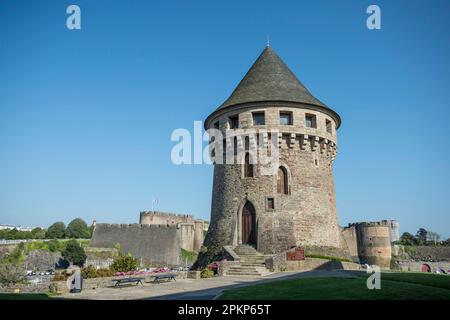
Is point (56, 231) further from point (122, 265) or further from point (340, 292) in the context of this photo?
point (340, 292)

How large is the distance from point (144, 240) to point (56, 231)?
38146 mm

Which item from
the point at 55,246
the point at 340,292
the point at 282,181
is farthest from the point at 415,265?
the point at 55,246

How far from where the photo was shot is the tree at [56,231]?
274ft

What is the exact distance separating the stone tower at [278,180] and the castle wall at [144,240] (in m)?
32.1

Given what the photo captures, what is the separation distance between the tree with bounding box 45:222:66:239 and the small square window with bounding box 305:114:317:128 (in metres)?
75.0

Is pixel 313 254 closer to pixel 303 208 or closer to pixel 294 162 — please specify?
pixel 303 208

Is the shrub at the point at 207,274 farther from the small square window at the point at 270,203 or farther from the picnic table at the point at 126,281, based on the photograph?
the small square window at the point at 270,203

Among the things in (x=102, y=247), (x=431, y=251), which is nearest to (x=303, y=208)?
(x=102, y=247)

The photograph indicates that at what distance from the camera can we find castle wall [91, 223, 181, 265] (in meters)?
55.5

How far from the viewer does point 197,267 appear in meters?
24.2

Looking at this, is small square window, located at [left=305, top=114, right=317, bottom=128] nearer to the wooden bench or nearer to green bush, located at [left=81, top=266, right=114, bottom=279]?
the wooden bench

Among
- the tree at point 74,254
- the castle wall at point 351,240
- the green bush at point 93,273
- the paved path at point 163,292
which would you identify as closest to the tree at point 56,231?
the tree at point 74,254

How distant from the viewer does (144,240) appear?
A: 5738 cm
